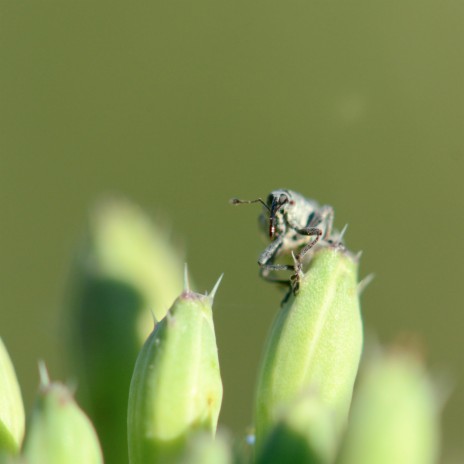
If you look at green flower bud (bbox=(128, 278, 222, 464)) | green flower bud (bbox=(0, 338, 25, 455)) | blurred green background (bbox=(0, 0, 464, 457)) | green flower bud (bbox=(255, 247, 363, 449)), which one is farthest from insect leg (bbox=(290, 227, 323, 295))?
blurred green background (bbox=(0, 0, 464, 457))

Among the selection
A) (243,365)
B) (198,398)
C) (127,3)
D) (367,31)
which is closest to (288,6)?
(367,31)

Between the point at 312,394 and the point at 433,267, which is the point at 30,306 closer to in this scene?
the point at 433,267

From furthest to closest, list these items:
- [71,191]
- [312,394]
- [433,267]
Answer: [71,191]
[433,267]
[312,394]

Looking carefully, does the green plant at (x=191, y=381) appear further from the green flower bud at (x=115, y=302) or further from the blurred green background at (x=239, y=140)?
the blurred green background at (x=239, y=140)

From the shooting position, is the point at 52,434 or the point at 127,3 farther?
the point at 127,3

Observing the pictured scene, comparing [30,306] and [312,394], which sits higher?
[30,306]

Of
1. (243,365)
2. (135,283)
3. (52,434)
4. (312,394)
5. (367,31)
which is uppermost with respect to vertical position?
(367,31)
